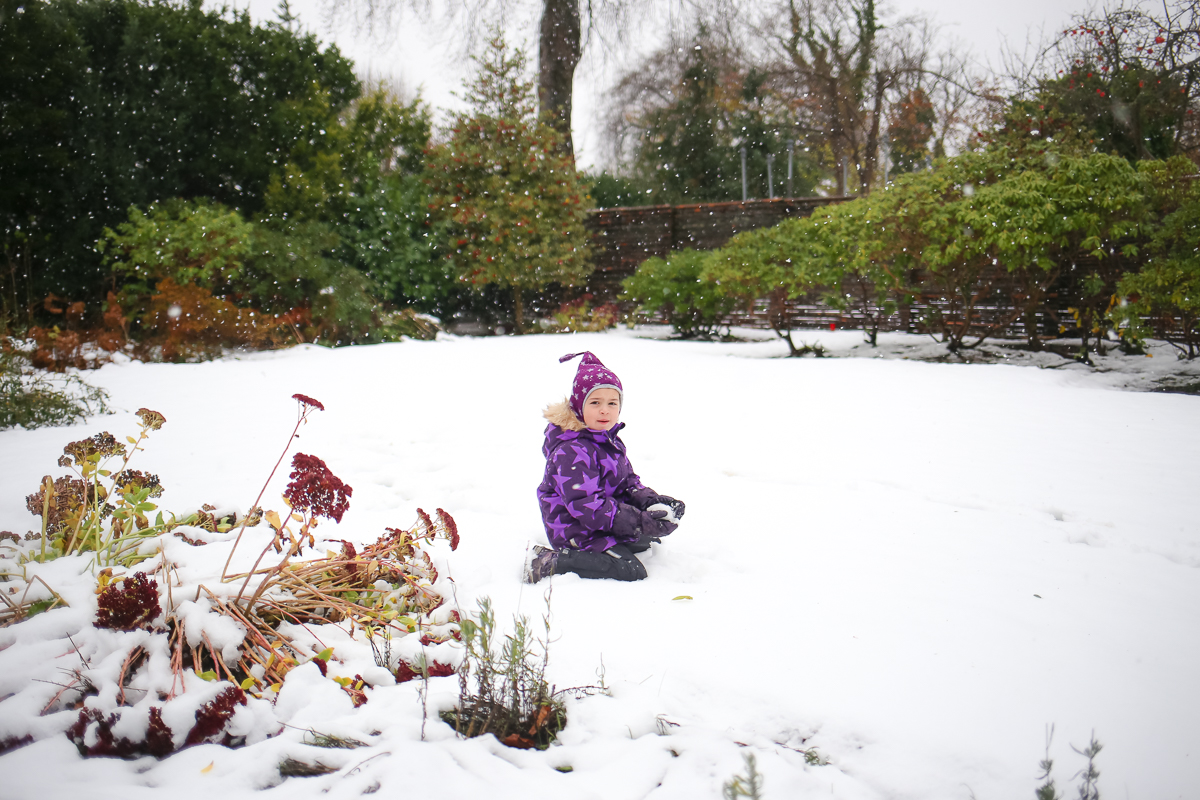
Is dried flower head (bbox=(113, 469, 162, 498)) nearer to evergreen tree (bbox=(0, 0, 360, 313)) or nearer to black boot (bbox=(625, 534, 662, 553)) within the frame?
black boot (bbox=(625, 534, 662, 553))

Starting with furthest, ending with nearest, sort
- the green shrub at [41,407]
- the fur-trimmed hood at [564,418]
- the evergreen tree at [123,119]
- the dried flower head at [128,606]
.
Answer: the evergreen tree at [123,119], the green shrub at [41,407], the fur-trimmed hood at [564,418], the dried flower head at [128,606]

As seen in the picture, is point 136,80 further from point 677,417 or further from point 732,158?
point 732,158

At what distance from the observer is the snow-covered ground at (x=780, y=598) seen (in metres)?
1.52

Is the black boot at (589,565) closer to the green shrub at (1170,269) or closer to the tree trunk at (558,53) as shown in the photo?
the green shrub at (1170,269)

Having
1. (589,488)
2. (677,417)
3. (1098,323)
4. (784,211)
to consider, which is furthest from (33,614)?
(784,211)

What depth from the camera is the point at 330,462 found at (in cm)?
406

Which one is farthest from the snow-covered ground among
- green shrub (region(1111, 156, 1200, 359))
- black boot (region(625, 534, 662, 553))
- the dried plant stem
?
green shrub (region(1111, 156, 1200, 359))

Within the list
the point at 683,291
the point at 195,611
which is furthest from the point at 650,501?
the point at 683,291

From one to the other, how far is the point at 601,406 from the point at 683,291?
24.4 ft

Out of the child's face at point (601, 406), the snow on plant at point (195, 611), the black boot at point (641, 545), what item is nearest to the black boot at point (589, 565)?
the black boot at point (641, 545)

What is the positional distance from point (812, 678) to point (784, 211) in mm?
10531

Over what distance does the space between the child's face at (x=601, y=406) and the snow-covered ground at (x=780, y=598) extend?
620 millimetres

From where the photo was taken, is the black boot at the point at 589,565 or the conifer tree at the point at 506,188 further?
the conifer tree at the point at 506,188

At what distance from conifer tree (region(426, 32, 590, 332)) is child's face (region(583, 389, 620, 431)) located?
8406mm
